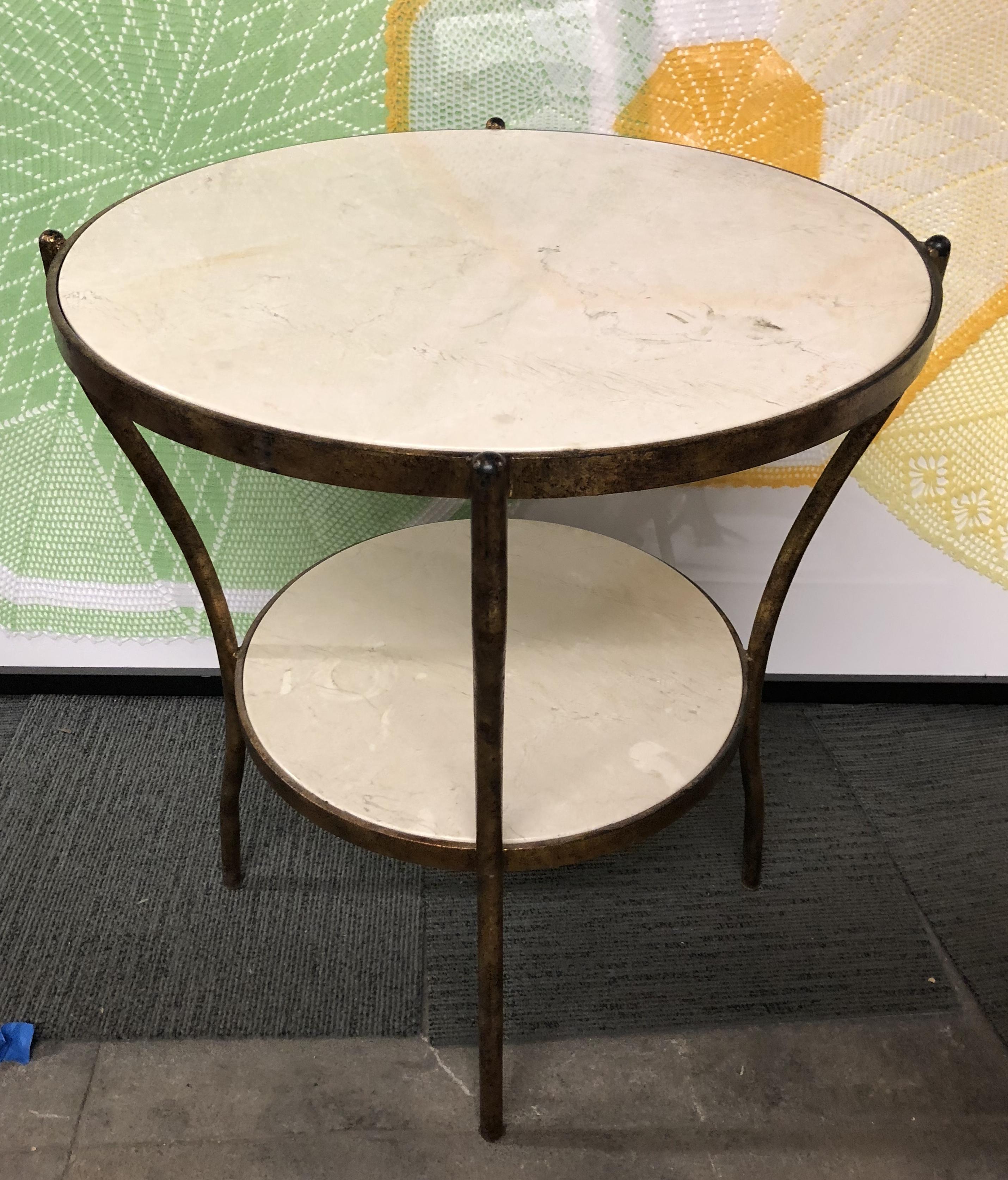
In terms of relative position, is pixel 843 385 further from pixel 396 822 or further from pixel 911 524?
pixel 911 524

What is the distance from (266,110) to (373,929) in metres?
1.16

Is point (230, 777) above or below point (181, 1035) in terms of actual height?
above

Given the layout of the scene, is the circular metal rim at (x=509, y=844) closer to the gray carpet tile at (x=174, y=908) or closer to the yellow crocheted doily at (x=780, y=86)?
the gray carpet tile at (x=174, y=908)

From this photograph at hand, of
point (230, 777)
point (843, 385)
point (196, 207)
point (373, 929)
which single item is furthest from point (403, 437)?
point (373, 929)

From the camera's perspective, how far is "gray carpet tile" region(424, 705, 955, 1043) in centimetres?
140

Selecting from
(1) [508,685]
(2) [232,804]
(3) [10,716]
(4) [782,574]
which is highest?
(4) [782,574]

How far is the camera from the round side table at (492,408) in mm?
860

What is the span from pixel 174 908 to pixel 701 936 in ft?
2.46

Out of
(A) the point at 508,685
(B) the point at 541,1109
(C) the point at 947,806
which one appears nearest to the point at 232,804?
(A) the point at 508,685

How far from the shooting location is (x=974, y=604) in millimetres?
1798

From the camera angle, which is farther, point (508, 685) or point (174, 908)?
point (174, 908)

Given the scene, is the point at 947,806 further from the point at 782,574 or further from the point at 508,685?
the point at 508,685

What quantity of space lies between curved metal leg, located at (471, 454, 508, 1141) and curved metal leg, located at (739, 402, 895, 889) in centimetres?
38

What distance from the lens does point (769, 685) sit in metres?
1.89
